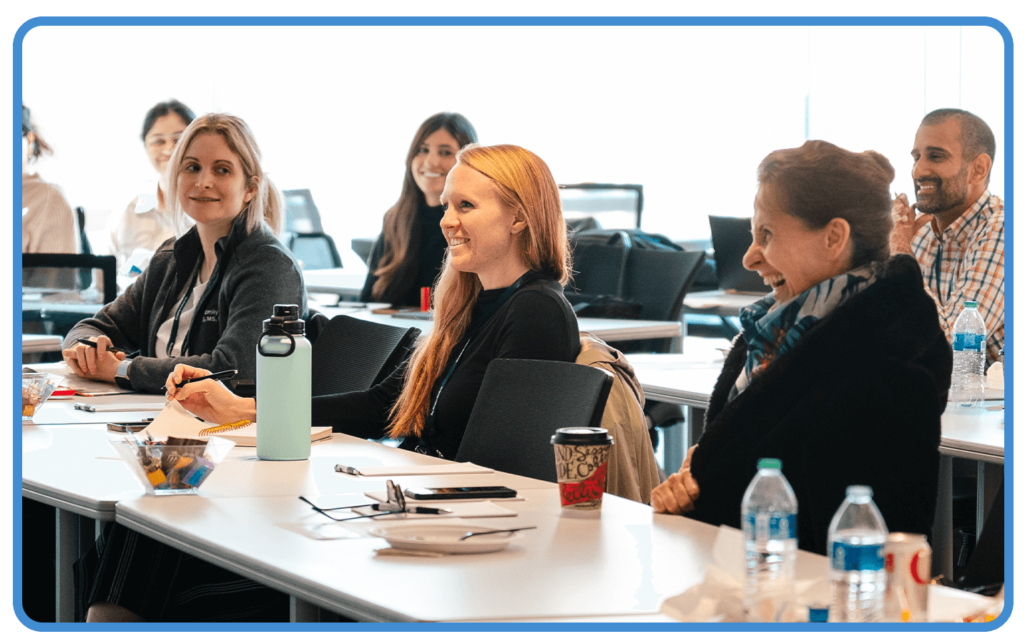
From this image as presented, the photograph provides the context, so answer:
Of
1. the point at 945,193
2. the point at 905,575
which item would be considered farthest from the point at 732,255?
the point at 905,575

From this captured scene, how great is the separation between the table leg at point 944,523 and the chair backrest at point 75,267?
2.83m

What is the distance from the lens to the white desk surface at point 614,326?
389cm

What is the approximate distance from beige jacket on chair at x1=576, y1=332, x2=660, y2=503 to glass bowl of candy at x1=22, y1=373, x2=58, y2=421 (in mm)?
1134

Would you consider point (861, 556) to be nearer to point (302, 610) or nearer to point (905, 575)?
point (905, 575)

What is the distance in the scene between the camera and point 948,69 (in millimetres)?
7863

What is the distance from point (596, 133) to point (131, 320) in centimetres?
600

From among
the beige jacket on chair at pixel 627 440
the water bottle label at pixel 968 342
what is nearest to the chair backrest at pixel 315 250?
the water bottle label at pixel 968 342

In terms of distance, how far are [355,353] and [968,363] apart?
1.41 m

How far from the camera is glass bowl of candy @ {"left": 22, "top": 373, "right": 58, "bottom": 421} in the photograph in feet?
7.59

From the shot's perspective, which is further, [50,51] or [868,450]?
[50,51]

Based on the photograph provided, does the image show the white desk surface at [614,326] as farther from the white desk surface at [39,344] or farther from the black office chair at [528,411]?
the black office chair at [528,411]

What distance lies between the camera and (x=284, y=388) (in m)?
1.92

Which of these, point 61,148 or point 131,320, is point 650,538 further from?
point 61,148

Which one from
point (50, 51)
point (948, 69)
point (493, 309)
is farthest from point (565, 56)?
point (493, 309)
